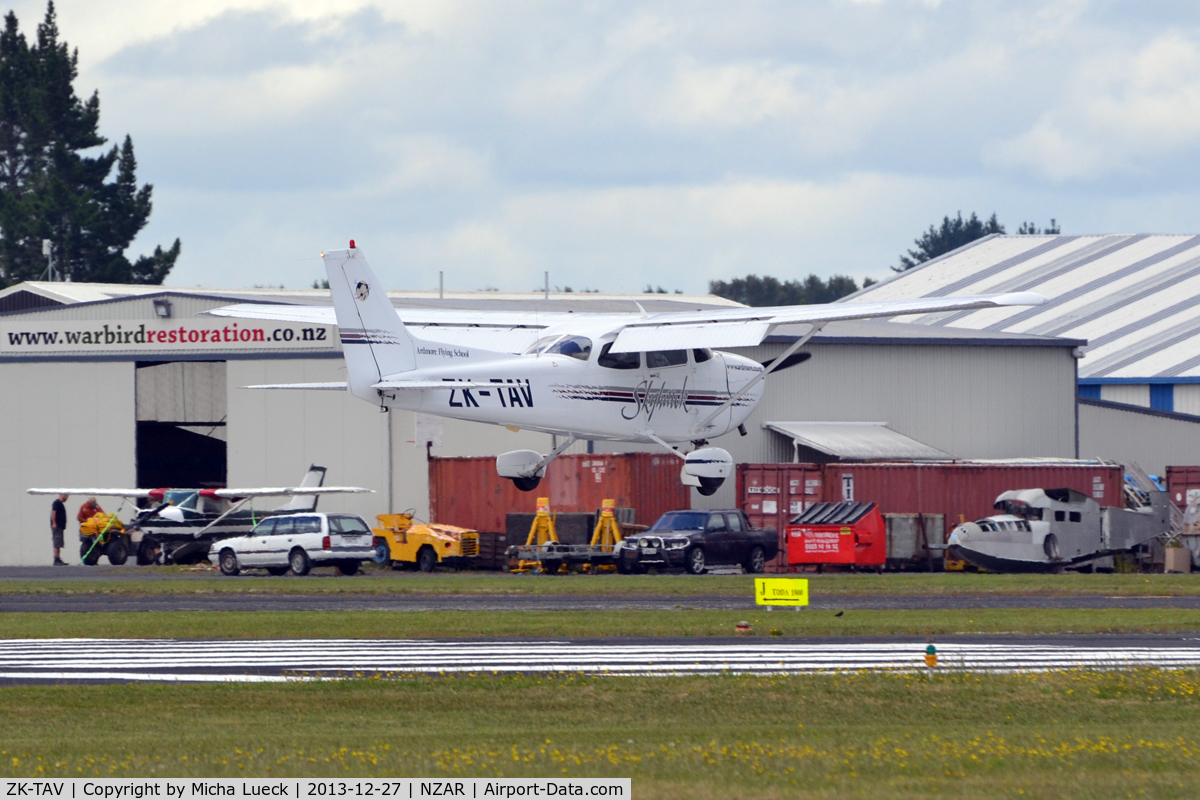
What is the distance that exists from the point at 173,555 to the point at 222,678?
1092 inches

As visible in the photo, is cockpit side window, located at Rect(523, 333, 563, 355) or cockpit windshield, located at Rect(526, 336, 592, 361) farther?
cockpit side window, located at Rect(523, 333, 563, 355)

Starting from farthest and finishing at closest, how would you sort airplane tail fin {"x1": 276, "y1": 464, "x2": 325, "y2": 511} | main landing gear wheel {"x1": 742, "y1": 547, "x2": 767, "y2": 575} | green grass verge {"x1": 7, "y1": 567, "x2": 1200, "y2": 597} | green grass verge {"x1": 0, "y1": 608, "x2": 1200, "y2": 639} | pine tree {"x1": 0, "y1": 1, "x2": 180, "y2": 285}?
pine tree {"x1": 0, "y1": 1, "x2": 180, "y2": 285}
airplane tail fin {"x1": 276, "y1": 464, "x2": 325, "y2": 511}
main landing gear wheel {"x1": 742, "y1": 547, "x2": 767, "y2": 575}
green grass verge {"x1": 7, "y1": 567, "x2": 1200, "y2": 597}
green grass verge {"x1": 0, "y1": 608, "x2": 1200, "y2": 639}

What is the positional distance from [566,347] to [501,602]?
5.07m

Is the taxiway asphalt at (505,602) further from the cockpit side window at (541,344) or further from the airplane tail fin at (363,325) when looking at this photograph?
the cockpit side window at (541,344)

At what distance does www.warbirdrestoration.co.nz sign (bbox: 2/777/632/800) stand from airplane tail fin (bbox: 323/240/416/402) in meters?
18.1

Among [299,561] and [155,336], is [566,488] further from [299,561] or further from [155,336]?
[155,336]

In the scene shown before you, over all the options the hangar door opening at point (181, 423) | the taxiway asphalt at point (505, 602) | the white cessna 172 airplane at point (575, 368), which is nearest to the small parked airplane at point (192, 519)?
the hangar door opening at point (181, 423)

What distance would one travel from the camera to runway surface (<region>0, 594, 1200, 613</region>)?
2519cm

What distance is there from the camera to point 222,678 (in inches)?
586

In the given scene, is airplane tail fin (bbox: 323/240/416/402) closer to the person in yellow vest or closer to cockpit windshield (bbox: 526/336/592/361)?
cockpit windshield (bbox: 526/336/592/361)

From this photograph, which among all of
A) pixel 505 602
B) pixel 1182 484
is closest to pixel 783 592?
pixel 505 602

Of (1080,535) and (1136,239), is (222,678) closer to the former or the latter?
(1080,535)

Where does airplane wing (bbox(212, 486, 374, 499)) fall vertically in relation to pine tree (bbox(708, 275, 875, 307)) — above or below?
below

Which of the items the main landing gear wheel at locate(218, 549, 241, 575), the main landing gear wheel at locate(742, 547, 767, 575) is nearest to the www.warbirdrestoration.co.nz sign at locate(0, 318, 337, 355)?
the main landing gear wheel at locate(218, 549, 241, 575)
